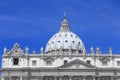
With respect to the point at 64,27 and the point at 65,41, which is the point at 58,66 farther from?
the point at 64,27

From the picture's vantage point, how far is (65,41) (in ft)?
443

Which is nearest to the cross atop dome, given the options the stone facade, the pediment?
the stone facade

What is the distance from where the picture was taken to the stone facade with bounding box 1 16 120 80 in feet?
339

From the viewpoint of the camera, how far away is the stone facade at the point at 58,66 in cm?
10319

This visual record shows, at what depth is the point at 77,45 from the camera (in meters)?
132

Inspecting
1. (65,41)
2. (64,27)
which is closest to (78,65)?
(65,41)

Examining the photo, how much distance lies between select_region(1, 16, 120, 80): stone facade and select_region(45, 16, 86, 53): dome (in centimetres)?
2427

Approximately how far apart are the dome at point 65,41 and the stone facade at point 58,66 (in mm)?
24275

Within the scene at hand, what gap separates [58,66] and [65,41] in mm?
31790

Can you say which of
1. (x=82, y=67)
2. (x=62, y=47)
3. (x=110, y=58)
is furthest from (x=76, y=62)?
(x=62, y=47)

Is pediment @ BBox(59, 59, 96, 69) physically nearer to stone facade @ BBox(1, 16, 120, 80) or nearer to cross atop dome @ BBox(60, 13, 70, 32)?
stone facade @ BBox(1, 16, 120, 80)

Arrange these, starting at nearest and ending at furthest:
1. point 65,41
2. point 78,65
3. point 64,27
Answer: point 78,65
point 65,41
point 64,27

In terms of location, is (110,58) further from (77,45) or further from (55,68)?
(77,45)

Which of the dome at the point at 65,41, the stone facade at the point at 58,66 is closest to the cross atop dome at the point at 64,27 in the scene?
the dome at the point at 65,41
